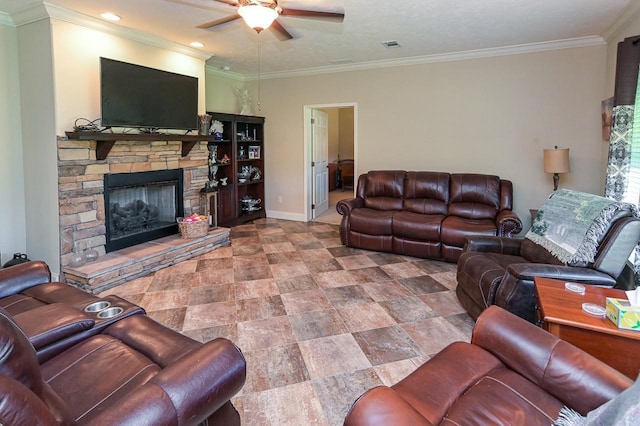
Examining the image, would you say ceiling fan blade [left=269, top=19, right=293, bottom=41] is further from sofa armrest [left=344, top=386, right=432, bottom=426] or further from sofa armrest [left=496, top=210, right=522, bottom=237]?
sofa armrest [left=496, top=210, right=522, bottom=237]

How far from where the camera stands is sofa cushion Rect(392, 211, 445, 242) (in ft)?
15.0

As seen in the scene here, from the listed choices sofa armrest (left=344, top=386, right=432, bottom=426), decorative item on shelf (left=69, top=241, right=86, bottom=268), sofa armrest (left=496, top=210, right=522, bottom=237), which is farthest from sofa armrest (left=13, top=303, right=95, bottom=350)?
sofa armrest (left=496, top=210, right=522, bottom=237)

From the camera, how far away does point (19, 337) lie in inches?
43.8

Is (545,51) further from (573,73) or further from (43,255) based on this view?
(43,255)

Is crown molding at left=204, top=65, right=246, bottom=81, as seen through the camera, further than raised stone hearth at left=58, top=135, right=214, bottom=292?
Yes

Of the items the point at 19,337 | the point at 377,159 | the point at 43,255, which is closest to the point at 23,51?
the point at 43,255

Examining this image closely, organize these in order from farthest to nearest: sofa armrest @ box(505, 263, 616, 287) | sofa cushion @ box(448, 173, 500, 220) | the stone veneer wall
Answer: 1. sofa cushion @ box(448, 173, 500, 220)
2. the stone veneer wall
3. sofa armrest @ box(505, 263, 616, 287)

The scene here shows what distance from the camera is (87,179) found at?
4.00m

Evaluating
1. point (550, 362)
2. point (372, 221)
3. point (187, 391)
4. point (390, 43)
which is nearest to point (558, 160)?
point (372, 221)

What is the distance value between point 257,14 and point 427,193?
11.0 feet

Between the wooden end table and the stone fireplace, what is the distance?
3.74m

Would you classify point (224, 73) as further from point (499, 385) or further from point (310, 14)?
point (499, 385)

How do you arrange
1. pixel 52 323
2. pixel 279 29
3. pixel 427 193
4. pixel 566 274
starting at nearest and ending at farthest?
pixel 52 323
pixel 566 274
pixel 279 29
pixel 427 193

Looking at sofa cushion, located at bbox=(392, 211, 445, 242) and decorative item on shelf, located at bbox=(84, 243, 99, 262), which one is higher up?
sofa cushion, located at bbox=(392, 211, 445, 242)
